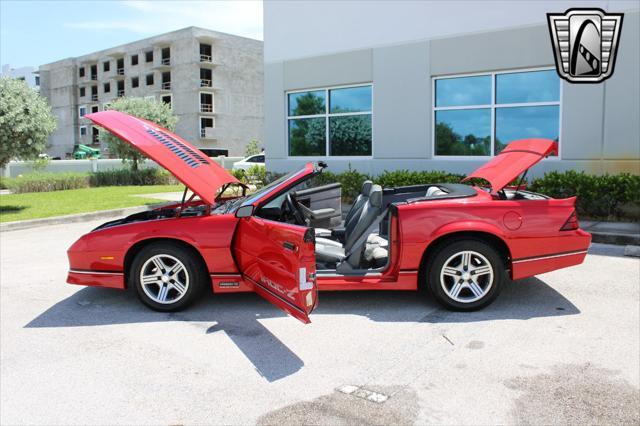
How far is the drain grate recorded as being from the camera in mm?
3582

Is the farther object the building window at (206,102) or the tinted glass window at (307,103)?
the building window at (206,102)

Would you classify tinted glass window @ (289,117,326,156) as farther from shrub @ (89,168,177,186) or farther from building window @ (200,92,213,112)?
building window @ (200,92,213,112)

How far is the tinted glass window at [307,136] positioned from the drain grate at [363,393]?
11673 mm

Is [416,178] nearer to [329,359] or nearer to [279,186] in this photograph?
[279,186]

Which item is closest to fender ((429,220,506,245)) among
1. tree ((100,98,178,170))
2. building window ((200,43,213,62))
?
tree ((100,98,178,170))

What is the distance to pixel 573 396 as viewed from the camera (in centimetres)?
360

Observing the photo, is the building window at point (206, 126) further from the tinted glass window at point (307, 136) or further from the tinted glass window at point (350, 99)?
the tinted glass window at point (350, 99)

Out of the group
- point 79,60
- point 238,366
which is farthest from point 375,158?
point 79,60

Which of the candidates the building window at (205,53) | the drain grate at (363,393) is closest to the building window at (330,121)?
the drain grate at (363,393)

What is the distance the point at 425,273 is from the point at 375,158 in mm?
8859

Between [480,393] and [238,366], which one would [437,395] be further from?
[238,366]

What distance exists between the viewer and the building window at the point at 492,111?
38.1ft

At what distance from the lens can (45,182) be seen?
20812 mm

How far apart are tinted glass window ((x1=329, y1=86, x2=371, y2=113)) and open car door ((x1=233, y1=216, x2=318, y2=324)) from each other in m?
9.58
